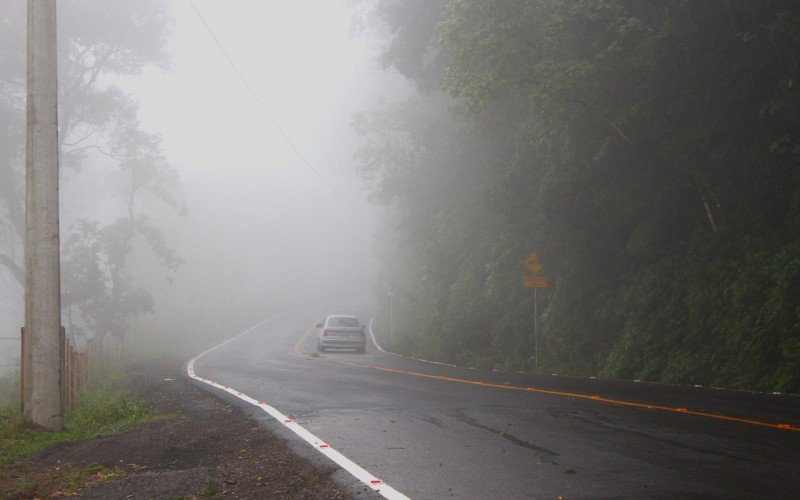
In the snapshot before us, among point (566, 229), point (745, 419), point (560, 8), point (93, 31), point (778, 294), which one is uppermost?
point (93, 31)

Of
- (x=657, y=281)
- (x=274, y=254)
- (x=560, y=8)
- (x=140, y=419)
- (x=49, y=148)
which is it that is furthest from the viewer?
(x=274, y=254)

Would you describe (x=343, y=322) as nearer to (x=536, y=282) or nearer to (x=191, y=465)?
(x=536, y=282)

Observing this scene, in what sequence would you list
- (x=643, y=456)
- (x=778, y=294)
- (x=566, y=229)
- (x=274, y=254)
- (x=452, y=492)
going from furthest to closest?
1. (x=274, y=254)
2. (x=566, y=229)
3. (x=778, y=294)
4. (x=643, y=456)
5. (x=452, y=492)

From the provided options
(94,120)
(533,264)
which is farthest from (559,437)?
(94,120)

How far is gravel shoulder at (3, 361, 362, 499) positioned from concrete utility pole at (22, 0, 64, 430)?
51.9 inches

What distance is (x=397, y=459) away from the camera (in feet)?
25.3

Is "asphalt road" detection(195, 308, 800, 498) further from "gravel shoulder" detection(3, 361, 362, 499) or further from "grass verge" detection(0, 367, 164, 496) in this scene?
"grass verge" detection(0, 367, 164, 496)

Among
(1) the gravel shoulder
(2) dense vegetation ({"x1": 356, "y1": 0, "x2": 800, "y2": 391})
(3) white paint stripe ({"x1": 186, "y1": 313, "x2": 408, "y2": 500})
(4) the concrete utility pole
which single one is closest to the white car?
(2) dense vegetation ({"x1": 356, "y1": 0, "x2": 800, "y2": 391})

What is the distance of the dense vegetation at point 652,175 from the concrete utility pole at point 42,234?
10.4m

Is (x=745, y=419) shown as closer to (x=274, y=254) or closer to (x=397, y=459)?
(x=397, y=459)

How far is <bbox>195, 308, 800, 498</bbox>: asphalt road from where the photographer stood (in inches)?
251

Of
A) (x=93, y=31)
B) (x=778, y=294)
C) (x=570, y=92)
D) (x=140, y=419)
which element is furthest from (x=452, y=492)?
(x=93, y=31)

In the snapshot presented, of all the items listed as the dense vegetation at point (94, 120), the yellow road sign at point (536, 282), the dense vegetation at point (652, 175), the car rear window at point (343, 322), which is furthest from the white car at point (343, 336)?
the yellow road sign at point (536, 282)

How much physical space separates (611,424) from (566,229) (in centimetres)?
1498
